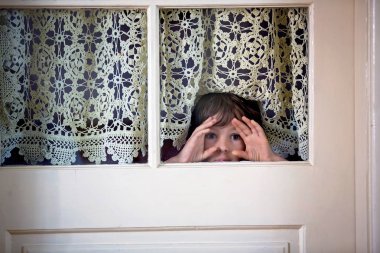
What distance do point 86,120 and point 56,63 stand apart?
17 cm

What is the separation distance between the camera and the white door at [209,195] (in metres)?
1.22

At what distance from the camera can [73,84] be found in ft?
4.09

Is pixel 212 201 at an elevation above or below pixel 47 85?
below

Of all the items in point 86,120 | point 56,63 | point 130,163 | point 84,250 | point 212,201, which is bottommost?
point 84,250

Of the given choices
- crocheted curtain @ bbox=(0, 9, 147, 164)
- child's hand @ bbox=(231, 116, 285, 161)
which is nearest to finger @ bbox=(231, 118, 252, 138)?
child's hand @ bbox=(231, 116, 285, 161)

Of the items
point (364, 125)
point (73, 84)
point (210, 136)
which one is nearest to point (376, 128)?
point (364, 125)

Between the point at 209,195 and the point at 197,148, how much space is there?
0.43 feet

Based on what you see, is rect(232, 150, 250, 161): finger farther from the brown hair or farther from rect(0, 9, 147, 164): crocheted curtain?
rect(0, 9, 147, 164): crocheted curtain

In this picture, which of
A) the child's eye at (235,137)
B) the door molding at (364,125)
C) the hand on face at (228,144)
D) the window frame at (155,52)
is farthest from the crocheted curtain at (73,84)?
the door molding at (364,125)

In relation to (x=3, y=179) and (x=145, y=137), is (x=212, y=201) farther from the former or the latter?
(x=3, y=179)

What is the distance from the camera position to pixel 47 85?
1244 mm

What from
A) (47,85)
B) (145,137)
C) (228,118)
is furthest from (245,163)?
(47,85)

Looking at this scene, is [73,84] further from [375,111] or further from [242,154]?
[375,111]

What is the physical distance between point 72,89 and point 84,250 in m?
0.43
